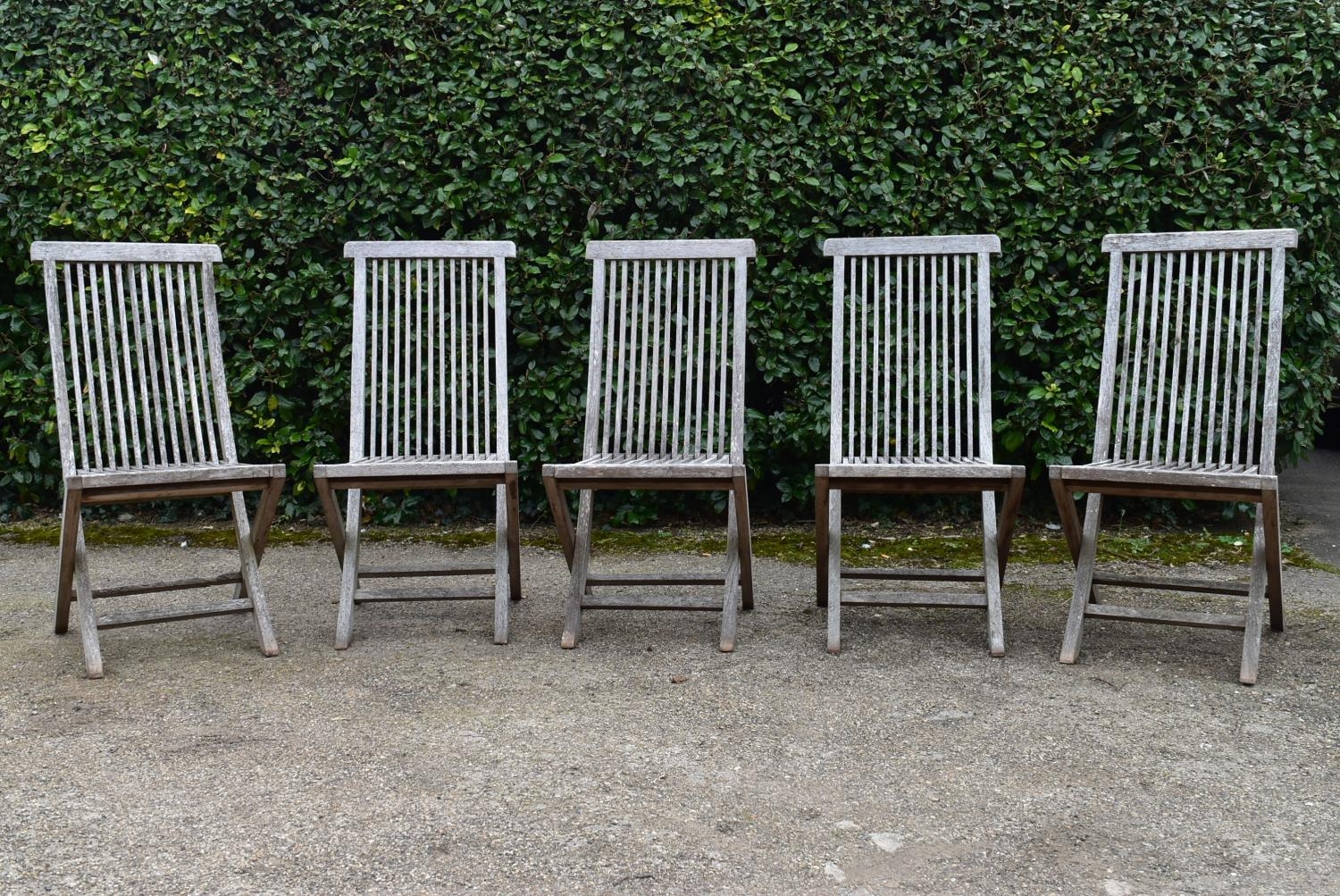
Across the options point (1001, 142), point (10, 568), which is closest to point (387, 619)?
point (10, 568)

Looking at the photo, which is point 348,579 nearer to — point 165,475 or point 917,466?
point 165,475

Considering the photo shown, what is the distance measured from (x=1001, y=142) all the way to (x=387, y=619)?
2.93m

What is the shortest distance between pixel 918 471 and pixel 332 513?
176 centimetres

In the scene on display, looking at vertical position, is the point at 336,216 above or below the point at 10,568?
above

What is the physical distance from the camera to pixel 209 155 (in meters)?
5.18

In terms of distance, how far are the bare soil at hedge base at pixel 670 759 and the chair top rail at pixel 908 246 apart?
1.18 metres

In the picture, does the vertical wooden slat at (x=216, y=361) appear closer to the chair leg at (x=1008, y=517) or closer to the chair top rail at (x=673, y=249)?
the chair top rail at (x=673, y=249)

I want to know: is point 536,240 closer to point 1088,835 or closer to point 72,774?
point 72,774

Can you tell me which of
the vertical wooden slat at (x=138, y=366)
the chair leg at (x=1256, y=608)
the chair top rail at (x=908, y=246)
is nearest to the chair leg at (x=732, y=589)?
the chair top rail at (x=908, y=246)

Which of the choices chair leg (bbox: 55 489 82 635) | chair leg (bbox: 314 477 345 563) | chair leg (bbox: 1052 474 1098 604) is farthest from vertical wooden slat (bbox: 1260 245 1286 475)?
chair leg (bbox: 55 489 82 635)

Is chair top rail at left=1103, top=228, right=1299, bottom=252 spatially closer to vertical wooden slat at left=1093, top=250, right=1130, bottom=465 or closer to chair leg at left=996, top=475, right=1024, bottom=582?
vertical wooden slat at left=1093, top=250, right=1130, bottom=465

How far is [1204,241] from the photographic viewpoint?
3641 millimetres

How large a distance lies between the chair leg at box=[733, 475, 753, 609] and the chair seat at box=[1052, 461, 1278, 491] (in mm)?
874

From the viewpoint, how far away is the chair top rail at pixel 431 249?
4.06 m
